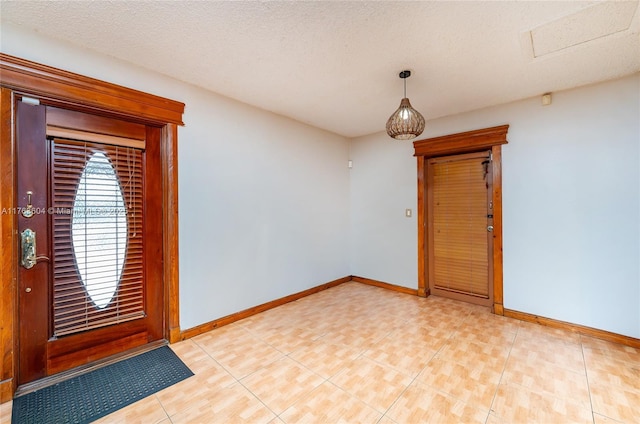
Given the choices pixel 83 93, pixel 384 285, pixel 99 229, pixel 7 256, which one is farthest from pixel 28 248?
pixel 384 285

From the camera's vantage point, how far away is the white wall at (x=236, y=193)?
92.1 inches

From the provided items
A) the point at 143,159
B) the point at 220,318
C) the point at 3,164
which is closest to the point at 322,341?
the point at 220,318

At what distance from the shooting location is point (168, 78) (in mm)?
2492

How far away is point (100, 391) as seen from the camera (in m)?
1.86

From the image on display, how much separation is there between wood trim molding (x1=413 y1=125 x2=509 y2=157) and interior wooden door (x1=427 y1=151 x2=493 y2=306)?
0.12 meters

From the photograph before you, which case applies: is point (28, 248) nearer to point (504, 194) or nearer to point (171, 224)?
point (171, 224)

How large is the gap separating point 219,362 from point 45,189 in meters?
1.89

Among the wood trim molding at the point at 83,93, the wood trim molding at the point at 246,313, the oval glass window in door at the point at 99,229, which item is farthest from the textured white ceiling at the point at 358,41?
the wood trim molding at the point at 246,313

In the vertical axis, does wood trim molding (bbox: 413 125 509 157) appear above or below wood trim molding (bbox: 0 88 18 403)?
above

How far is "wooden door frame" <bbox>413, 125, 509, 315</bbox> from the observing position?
3.20 meters

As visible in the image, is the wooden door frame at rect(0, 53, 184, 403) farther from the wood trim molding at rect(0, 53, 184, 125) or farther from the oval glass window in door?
the oval glass window in door

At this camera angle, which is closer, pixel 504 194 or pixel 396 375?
pixel 396 375

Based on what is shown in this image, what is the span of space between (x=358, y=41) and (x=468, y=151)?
233 centimetres

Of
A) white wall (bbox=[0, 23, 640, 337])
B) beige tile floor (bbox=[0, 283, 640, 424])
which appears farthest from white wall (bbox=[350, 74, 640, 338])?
beige tile floor (bbox=[0, 283, 640, 424])
